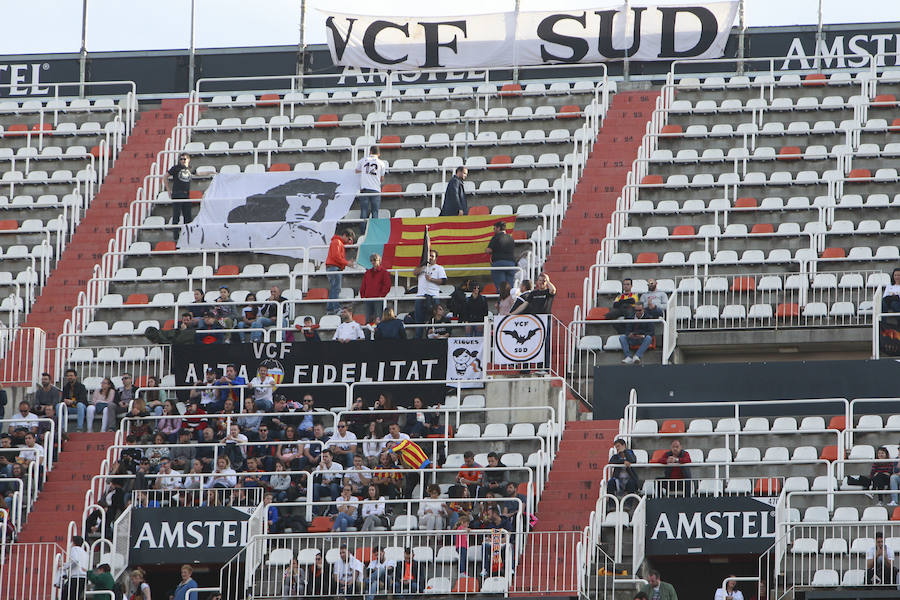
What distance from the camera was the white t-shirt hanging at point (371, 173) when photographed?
31.7 meters

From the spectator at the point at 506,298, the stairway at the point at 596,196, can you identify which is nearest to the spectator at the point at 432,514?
the spectator at the point at 506,298

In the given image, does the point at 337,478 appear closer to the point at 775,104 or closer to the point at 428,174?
the point at 428,174

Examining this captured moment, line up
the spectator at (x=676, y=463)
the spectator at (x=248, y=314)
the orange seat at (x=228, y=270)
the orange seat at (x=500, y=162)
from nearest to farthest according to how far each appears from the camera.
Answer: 1. the spectator at (x=676, y=463)
2. the spectator at (x=248, y=314)
3. the orange seat at (x=228, y=270)
4. the orange seat at (x=500, y=162)

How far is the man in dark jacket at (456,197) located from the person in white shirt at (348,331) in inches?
143

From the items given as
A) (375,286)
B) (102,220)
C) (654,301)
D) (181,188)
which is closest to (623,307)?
(654,301)

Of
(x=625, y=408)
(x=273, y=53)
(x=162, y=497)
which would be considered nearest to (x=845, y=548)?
(x=625, y=408)

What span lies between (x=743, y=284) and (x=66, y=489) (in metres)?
9.66

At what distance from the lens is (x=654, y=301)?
27.3 meters

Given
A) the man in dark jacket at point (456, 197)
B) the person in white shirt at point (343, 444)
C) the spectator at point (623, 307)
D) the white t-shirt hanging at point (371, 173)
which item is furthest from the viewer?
the white t-shirt hanging at point (371, 173)

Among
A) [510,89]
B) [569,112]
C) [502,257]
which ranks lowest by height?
[502,257]

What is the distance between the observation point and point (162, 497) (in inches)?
959

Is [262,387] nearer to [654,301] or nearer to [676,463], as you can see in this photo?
[654,301]

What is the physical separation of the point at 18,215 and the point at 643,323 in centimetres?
1146

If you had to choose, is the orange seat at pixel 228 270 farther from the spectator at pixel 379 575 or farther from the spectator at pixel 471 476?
the spectator at pixel 379 575
